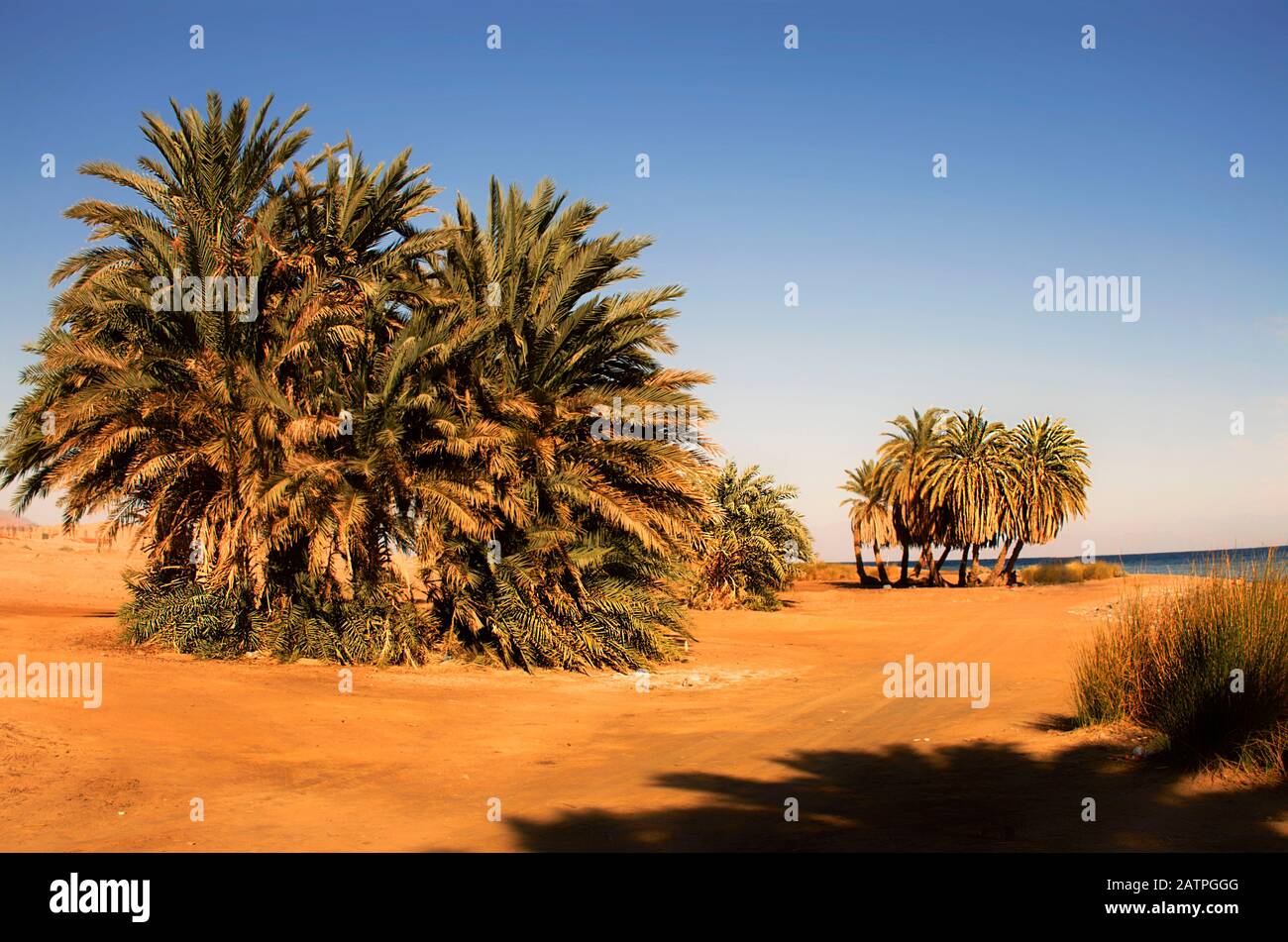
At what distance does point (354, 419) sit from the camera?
15.8m

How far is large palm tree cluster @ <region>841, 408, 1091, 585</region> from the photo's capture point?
42.2 meters

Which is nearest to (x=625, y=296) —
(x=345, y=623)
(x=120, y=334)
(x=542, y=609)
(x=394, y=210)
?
(x=394, y=210)

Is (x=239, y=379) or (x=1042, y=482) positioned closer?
(x=239, y=379)

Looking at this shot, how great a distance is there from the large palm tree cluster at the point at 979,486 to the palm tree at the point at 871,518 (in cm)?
68

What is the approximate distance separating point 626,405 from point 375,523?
484 centimetres

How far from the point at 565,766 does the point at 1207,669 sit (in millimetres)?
6601

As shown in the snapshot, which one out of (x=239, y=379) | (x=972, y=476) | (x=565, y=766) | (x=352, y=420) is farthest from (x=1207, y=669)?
(x=972, y=476)

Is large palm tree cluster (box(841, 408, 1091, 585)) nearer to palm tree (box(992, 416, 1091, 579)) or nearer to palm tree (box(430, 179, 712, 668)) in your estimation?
palm tree (box(992, 416, 1091, 579))

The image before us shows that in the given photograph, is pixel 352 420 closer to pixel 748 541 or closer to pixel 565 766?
pixel 565 766

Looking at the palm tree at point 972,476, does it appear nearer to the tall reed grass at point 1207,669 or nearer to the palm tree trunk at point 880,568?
the palm tree trunk at point 880,568

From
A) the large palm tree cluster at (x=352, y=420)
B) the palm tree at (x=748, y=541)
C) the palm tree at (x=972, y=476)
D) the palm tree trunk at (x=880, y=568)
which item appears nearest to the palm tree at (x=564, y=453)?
the large palm tree cluster at (x=352, y=420)

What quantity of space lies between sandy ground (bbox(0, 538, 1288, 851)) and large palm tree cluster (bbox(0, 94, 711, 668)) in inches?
45.4

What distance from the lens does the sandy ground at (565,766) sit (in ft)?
24.4
